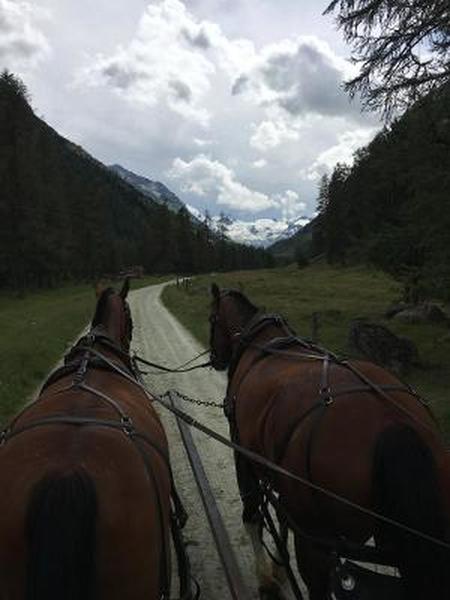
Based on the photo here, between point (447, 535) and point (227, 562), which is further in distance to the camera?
point (227, 562)

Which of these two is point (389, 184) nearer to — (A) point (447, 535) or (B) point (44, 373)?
(B) point (44, 373)

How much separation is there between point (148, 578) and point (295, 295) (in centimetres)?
4195

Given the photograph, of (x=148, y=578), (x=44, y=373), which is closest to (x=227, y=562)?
(x=148, y=578)

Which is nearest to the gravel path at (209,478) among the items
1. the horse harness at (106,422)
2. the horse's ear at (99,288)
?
the horse harness at (106,422)

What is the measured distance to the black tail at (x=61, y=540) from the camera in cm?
280

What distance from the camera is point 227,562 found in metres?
5.48

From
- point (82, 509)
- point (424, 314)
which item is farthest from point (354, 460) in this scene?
point (424, 314)

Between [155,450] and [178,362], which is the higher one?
[155,450]

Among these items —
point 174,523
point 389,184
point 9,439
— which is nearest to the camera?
point 9,439

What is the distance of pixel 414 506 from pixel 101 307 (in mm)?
4361

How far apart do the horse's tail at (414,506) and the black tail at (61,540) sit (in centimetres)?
159

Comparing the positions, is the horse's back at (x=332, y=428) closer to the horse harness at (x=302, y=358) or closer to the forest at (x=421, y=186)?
the horse harness at (x=302, y=358)

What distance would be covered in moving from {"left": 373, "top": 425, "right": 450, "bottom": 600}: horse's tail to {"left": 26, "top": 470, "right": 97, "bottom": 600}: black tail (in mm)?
1589

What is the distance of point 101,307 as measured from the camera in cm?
697
